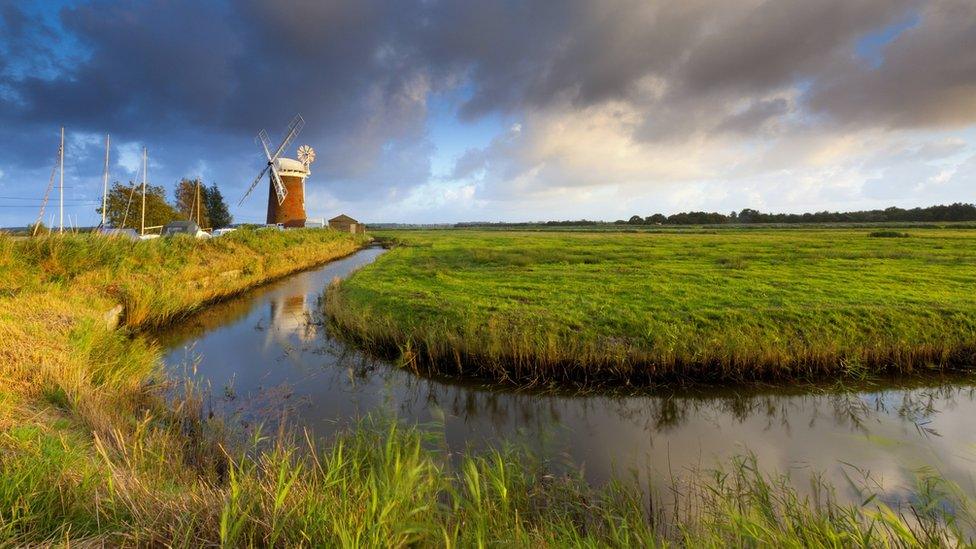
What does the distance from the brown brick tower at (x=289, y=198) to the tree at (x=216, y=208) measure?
1712 centimetres

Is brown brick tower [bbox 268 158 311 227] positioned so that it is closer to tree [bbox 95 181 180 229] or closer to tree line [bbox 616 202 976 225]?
tree [bbox 95 181 180 229]

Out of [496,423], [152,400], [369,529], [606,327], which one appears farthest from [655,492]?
[152,400]

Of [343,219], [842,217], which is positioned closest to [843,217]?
[842,217]

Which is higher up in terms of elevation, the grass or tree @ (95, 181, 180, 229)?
tree @ (95, 181, 180, 229)

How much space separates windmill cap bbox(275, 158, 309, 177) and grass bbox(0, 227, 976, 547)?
204ft

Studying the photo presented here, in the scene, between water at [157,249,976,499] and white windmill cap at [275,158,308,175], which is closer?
water at [157,249,976,499]

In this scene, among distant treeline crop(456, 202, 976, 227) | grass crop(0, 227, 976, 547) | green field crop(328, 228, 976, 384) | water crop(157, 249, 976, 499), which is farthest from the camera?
distant treeline crop(456, 202, 976, 227)

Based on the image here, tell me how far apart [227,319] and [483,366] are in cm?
1112

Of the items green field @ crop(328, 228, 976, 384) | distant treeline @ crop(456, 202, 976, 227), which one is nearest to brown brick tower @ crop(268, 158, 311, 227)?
green field @ crop(328, 228, 976, 384)

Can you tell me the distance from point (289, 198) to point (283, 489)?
235ft

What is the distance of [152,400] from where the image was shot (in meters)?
6.82

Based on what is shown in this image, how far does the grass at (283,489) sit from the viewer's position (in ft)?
9.63

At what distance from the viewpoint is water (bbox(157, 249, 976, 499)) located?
6.08 m

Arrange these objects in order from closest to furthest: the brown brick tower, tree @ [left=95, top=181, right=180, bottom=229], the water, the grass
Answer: the grass
the water
tree @ [left=95, top=181, right=180, bottom=229]
the brown brick tower
